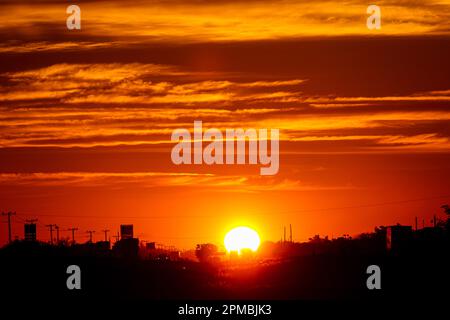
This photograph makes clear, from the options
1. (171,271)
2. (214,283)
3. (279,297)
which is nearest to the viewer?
(279,297)

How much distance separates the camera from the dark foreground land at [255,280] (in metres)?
86.2

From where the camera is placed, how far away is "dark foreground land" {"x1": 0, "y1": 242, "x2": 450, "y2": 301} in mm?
86188

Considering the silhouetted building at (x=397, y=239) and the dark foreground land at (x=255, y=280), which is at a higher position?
the silhouetted building at (x=397, y=239)

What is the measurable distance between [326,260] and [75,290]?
32936mm

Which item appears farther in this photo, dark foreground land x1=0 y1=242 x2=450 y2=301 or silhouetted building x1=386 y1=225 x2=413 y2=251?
silhouetted building x1=386 y1=225 x2=413 y2=251

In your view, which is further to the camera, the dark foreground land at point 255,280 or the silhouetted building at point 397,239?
the silhouetted building at point 397,239

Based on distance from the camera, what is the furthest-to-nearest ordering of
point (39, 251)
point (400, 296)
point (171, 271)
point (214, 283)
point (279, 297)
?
point (39, 251) < point (171, 271) < point (214, 283) < point (279, 297) < point (400, 296)

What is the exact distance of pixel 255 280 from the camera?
375ft

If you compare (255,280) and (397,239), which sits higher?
(397,239)

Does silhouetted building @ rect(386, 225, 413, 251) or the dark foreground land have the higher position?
silhouetted building @ rect(386, 225, 413, 251)

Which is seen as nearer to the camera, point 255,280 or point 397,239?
point 255,280

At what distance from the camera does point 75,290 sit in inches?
3765
